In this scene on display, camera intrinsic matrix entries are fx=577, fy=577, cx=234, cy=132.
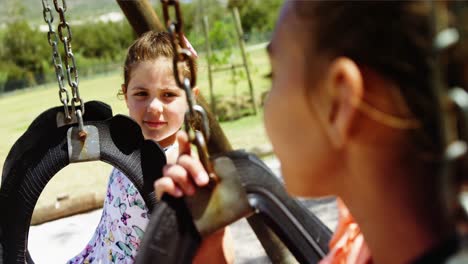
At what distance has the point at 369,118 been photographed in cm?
53

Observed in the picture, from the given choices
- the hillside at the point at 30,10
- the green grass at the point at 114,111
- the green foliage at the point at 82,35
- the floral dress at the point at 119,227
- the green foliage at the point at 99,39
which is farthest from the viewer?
the green foliage at the point at 99,39

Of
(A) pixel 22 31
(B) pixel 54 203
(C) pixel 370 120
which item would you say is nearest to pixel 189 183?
(C) pixel 370 120

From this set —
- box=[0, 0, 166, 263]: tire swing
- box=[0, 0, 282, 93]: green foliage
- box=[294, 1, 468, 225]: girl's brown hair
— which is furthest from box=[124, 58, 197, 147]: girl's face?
box=[0, 0, 282, 93]: green foliage

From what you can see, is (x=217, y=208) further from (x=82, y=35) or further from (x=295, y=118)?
(x=82, y=35)

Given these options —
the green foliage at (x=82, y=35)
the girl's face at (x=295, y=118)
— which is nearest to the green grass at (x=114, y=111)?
the green foliage at (x=82, y=35)

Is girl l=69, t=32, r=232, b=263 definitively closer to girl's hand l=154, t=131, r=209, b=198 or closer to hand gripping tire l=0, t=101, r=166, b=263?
hand gripping tire l=0, t=101, r=166, b=263

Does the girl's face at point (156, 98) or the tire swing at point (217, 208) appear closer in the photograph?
the tire swing at point (217, 208)

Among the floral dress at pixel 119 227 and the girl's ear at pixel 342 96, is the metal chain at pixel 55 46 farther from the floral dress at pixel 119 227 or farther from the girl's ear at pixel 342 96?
the girl's ear at pixel 342 96

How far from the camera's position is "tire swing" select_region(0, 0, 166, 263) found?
1204 mm

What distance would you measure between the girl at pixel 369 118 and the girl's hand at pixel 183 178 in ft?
0.37

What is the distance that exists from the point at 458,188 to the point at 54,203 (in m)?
Answer: 3.47

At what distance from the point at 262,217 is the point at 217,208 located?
9cm

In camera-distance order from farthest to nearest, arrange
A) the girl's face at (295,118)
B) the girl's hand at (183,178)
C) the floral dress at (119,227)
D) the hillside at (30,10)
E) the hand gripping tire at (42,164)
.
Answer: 1. the hillside at (30,10)
2. the floral dress at (119,227)
3. the hand gripping tire at (42,164)
4. the girl's hand at (183,178)
5. the girl's face at (295,118)

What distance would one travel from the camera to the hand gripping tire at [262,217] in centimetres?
66
